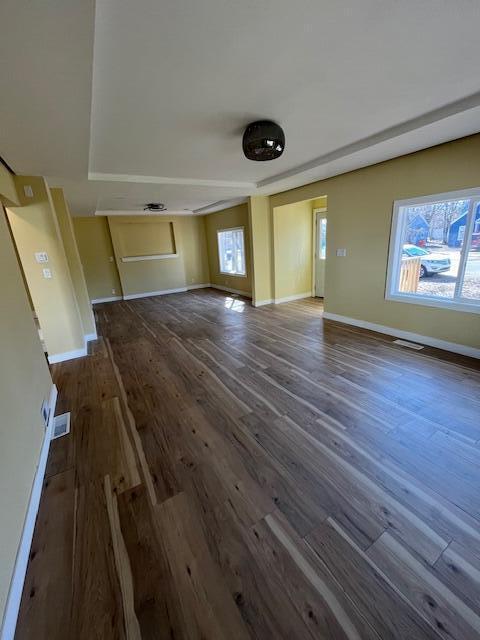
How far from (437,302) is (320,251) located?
3164 millimetres

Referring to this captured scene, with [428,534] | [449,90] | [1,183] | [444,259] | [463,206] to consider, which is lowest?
[428,534]

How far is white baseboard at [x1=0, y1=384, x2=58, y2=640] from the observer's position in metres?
1.04

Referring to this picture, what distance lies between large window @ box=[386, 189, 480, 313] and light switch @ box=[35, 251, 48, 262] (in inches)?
183

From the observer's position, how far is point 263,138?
2.23 meters

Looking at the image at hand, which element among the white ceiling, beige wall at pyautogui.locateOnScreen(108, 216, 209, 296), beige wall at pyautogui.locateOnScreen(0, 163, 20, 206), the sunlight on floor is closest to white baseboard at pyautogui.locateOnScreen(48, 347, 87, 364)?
beige wall at pyautogui.locateOnScreen(0, 163, 20, 206)

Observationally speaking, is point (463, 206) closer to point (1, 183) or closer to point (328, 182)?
point (328, 182)

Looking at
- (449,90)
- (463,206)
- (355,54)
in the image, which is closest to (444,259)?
(463,206)

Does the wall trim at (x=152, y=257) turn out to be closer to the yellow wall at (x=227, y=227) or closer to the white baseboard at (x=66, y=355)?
the yellow wall at (x=227, y=227)

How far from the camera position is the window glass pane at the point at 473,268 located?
9.58ft

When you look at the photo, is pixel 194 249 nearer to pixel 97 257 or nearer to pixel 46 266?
pixel 97 257

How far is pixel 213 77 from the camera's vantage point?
5.50 feet

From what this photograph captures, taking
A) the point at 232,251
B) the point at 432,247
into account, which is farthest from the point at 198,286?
the point at 432,247

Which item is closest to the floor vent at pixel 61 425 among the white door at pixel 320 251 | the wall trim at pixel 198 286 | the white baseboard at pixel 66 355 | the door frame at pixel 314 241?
the white baseboard at pixel 66 355

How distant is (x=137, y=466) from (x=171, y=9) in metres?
2.57
